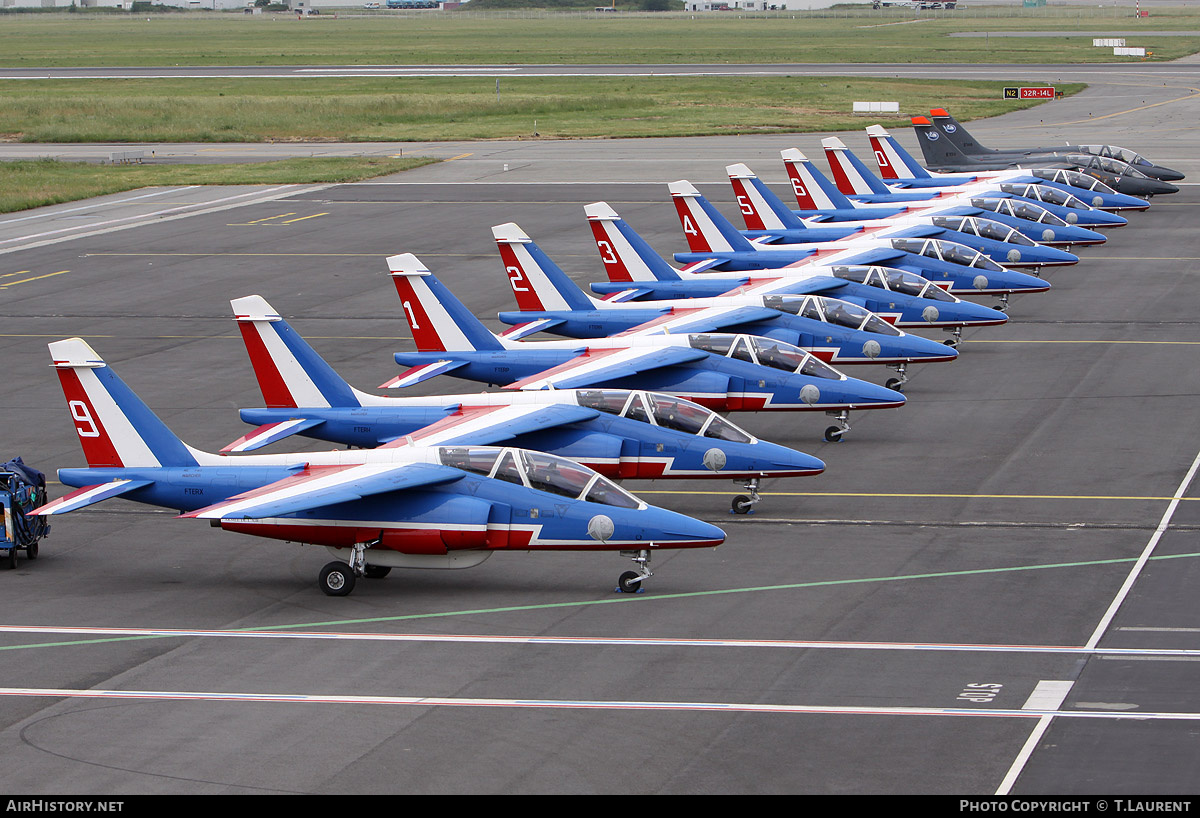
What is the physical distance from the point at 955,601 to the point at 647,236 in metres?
43.0

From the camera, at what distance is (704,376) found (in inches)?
1394

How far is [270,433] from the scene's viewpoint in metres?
30.7

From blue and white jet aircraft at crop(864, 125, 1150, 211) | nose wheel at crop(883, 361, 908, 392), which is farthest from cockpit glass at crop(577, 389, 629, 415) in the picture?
blue and white jet aircraft at crop(864, 125, 1150, 211)

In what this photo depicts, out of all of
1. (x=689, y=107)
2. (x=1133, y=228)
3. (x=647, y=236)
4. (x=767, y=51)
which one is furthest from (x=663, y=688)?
(x=767, y=51)

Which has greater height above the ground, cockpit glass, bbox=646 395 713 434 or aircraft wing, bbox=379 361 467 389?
aircraft wing, bbox=379 361 467 389

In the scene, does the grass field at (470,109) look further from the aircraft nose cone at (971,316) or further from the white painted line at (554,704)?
the white painted line at (554,704)

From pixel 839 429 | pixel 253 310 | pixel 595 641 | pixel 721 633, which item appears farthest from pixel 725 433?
pixel 253 310

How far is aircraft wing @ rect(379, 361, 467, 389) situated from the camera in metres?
35.8

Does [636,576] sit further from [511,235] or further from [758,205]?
[758,205]

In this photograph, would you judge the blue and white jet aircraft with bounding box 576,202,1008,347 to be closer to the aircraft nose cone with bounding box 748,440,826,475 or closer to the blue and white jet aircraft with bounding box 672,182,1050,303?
the blue and white jet aircraft with bounding box 672,182,1050,303

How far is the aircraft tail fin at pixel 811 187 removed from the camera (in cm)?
6312

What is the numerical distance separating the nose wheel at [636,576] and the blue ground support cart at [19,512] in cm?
1117

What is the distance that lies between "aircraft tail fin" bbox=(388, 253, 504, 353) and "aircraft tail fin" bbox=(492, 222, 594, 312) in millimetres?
4536

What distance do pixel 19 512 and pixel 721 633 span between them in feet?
43.9
